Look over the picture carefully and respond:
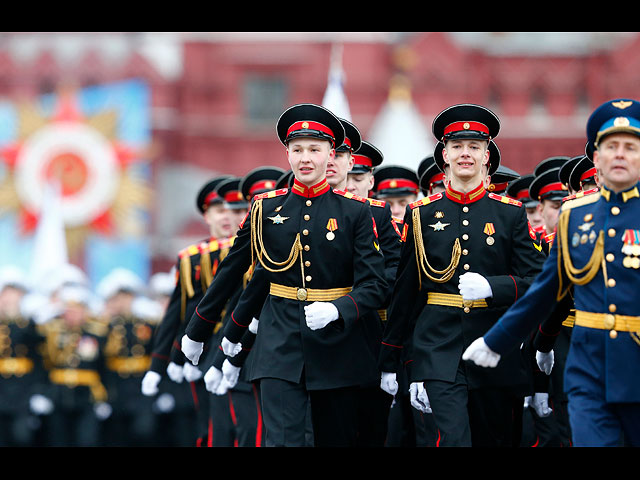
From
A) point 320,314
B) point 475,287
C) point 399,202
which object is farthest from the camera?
point 399,202

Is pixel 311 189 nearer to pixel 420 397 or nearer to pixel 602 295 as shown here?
pixel 420 397

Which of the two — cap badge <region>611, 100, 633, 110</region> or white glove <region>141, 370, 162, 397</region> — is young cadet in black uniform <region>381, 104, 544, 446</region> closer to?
cap badge <region>611, 100, 633, 110</region>

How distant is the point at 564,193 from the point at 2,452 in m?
5.24

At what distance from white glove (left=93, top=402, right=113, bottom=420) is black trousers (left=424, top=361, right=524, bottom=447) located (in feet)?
30.6

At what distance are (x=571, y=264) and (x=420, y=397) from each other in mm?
1447

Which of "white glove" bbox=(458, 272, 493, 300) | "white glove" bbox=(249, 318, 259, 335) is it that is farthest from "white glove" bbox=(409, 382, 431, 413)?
"white glove" bbox=(249, 318, 259, 335)

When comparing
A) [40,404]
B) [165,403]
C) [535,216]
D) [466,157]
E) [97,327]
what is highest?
[466,157]

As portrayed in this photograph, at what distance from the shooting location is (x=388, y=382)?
21.8ft

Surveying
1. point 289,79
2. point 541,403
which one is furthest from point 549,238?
point 289,79

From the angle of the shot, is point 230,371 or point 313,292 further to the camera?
point 230,371

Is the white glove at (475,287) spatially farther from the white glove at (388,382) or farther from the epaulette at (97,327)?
the epaulette at (97,327)

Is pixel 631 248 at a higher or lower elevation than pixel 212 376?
higher

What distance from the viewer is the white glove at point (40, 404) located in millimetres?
14242

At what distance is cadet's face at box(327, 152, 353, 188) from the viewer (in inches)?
303
